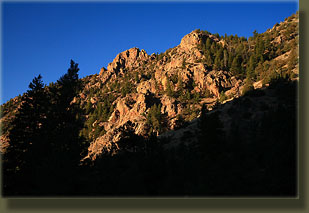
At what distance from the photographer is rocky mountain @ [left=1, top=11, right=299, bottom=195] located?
29125 millimetres

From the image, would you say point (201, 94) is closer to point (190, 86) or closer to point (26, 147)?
point (190, 86)

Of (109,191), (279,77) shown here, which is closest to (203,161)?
(109,191)

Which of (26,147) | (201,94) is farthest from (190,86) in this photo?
(26,147)

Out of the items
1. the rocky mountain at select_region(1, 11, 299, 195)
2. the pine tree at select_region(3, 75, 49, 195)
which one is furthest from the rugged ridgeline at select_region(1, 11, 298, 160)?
the pine tree at select_region(3, 75, 49, 195)

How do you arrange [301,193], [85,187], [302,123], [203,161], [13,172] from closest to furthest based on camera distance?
[301,193] → [302,123] → [85,187] → [203,161] → [13,172]

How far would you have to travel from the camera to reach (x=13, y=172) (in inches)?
788

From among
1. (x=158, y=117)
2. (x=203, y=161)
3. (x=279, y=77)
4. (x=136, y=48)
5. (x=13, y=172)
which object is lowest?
(x=13, y=172)

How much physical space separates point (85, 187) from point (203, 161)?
9.55 meters

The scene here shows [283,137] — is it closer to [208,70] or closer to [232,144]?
[232,144]

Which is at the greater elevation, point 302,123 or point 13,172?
point 302,123

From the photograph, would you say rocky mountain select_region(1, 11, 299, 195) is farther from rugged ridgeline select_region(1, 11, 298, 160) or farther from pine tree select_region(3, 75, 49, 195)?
pine tree select_region(3, 75, 49, 195)

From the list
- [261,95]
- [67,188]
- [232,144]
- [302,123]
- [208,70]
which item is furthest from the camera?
[208,70]

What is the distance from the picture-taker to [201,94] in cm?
7662

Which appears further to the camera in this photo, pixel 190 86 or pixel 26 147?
pixel 190 86
